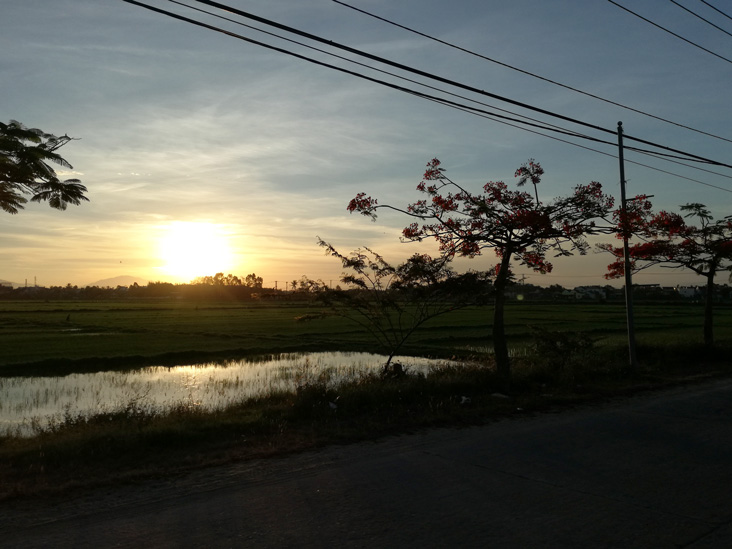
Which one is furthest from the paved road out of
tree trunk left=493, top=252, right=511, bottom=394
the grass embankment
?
tree trunk left=493, top=252, right=511, bottom=394

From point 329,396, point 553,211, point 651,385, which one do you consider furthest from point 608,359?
point 329,396

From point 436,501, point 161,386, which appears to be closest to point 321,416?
point 436,501

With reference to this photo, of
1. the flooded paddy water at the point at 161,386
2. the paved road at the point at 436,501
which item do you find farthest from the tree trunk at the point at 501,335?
the paved road at the point at 436,501

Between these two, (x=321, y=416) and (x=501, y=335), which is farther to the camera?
(x=501, y=335)

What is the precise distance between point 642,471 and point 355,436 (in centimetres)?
384

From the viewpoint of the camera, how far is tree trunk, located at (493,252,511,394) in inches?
505

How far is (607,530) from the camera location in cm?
500

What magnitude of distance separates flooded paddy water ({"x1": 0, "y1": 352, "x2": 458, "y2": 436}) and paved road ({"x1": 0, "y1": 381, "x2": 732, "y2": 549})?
599 centimetres

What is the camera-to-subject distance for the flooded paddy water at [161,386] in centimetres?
1339

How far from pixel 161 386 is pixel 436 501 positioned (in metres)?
14.0

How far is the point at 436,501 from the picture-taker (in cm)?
572

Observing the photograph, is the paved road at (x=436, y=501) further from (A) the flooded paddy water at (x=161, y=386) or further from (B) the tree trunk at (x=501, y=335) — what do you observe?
(A) the flooded paddy water at (x=161, y=386)

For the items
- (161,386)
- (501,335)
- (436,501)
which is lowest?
(161,386)

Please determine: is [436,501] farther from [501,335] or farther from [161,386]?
[161,386]
